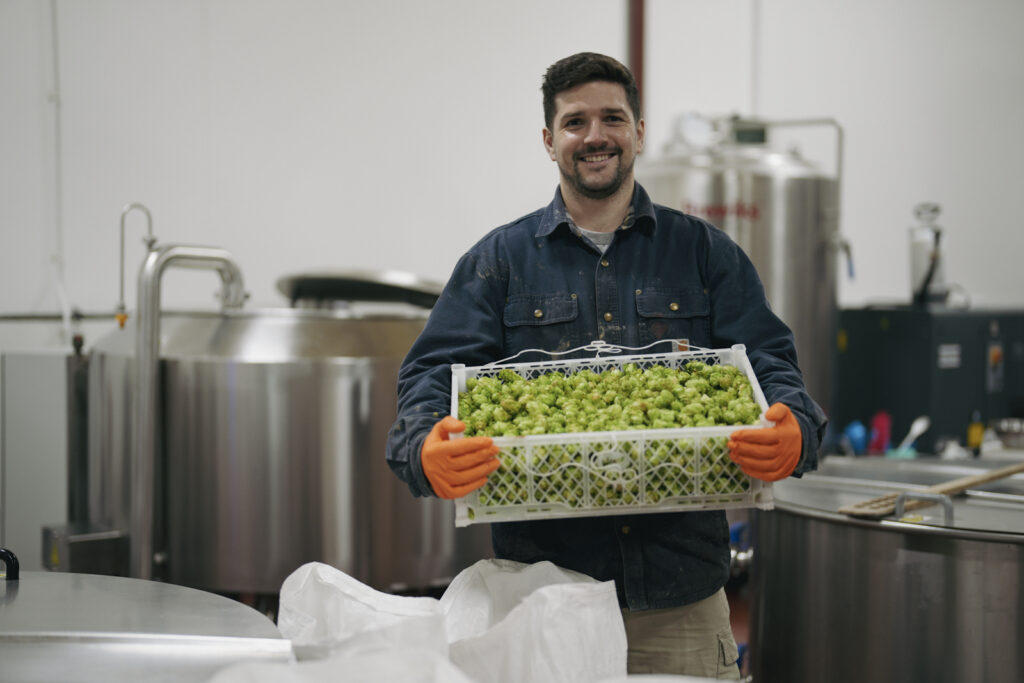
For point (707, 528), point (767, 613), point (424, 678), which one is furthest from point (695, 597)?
point (767, 613)

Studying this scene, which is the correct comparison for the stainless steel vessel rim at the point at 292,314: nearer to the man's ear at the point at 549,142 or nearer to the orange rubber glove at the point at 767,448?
the man's ear at the point at 549,142

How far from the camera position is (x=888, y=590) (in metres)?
1.99

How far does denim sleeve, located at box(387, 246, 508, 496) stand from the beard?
186 mm

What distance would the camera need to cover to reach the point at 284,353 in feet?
8.47

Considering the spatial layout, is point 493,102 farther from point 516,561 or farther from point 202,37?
point 516,561

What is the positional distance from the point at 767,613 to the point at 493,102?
250 cm

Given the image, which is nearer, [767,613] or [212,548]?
[767,613]

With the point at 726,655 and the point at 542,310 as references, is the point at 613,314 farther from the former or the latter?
the point at 726,655

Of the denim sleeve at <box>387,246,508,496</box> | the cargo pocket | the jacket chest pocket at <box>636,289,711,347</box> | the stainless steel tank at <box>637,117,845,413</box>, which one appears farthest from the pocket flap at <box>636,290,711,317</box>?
the stainless steel tank at <box>637,117,845,413</box>

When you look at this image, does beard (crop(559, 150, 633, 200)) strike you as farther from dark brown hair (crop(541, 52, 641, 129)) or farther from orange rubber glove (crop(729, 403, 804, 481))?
orange rubber glove (crop(729, 403, 804, 481))

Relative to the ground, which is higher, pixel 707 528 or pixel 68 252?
pixel 68 252

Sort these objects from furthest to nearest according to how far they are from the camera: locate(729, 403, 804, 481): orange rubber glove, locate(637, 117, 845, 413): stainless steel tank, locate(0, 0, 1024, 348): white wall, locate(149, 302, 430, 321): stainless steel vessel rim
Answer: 1. locate(637, 117, 845, 413): stainless steel tank
2. locate(0, 0, 1024, 348): white wall
3. locate(149, 302, 430, 321): stainless steel vessel rim
4. locate(729, 403, 804, 481): orange rubber glove

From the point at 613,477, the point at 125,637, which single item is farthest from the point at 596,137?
the point at 125,637

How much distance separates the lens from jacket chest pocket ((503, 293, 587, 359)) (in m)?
1.59
